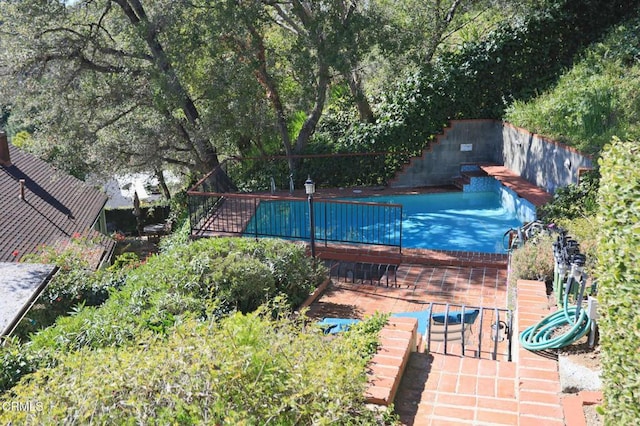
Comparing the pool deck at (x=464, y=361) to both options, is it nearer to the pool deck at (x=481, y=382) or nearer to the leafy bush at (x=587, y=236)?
the pool deck at (x=481, y=382)

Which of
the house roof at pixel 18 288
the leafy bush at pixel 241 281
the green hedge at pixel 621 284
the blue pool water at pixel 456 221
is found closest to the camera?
the green hedge at pixel 621 284

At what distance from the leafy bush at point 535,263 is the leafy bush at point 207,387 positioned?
343cm

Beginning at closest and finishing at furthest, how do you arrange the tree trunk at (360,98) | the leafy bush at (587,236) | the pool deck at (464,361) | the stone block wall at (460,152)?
the pool deck at (464,361) < the leafy bush at (587,236) < the stone block wall at (460,152) < the tree trunk at (360,98)

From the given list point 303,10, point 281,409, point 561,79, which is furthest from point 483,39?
point 281,409

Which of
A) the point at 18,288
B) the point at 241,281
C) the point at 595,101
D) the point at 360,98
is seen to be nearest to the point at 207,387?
the point at 18,288

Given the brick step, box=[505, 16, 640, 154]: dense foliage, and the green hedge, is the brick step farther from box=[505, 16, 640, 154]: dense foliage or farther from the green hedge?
box=[505, 16, 640, 154]: dense foliage

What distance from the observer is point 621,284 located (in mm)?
3027

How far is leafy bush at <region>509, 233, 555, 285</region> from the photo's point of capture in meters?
6.24

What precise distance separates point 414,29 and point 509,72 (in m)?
2.70

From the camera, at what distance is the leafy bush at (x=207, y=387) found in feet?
9.46

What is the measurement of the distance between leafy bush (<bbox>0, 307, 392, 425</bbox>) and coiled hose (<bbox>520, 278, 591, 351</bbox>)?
1.61 m

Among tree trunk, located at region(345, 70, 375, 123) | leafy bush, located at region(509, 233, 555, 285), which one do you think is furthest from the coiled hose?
tree trunk, located at region(345, 70, 375, 123)

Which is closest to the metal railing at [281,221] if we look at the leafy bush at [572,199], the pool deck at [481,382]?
the leafy bush at [572,199]

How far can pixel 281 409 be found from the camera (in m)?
2.96
